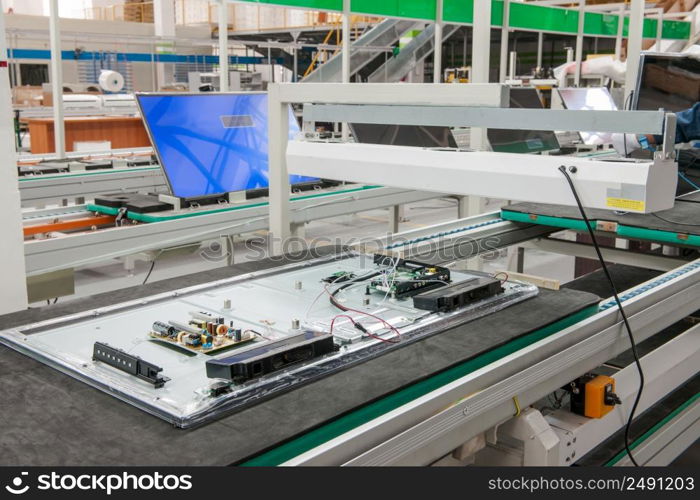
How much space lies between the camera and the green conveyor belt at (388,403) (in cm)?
118

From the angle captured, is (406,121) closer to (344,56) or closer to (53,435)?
(53,435)

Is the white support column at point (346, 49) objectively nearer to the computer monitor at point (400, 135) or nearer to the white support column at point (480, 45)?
the computer monitor at point (400, 135)

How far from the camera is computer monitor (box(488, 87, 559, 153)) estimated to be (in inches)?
219

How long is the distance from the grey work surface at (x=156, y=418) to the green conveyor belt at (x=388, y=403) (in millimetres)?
15

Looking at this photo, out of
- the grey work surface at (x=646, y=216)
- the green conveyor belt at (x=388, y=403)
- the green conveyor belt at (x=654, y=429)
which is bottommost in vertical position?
the green conveyor belt at (x=654, y=429)

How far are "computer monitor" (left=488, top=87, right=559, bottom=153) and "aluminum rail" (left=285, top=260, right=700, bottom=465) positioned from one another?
341 centimetres

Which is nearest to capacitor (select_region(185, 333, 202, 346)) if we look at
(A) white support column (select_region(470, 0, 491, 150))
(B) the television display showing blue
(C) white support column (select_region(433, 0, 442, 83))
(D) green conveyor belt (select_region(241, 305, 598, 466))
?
(D) green conveyor belt (select_region(241, 305, 598, 466))

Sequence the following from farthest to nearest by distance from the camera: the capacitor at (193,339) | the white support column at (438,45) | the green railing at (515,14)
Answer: the white support column at (438,45)
the green railing at (515,14)
the capacitor at (193,339)

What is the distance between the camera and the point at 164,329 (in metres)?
1.59

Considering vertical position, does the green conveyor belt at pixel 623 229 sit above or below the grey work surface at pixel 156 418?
above

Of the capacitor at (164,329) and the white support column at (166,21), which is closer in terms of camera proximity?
the capacitor at (164,329)

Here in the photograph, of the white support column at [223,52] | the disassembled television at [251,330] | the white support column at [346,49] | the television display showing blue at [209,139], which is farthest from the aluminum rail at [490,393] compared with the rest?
the white support column at [346,49]

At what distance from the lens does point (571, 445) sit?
5.83 ft

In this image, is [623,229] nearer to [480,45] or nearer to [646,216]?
[646,216]
